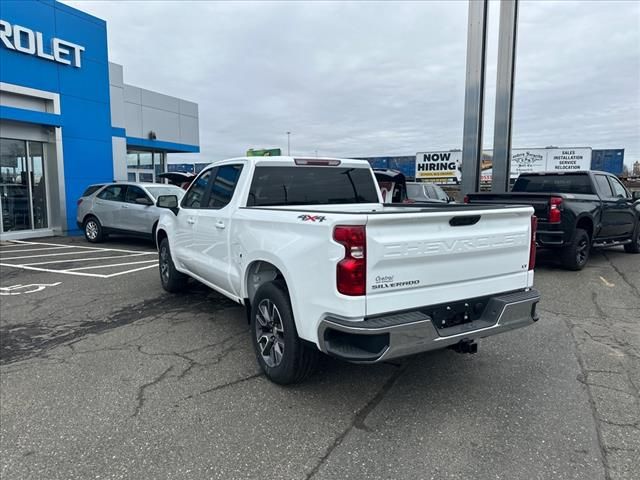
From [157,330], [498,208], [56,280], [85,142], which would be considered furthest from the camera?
[85,142]

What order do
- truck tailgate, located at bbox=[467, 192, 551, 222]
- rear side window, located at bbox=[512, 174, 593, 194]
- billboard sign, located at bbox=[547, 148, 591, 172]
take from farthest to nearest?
1. billboard sign, located at bbox=[547, 148, 591, 172]
2. rear side window, located at bbox=[512, 174, 593, 194]
3. truck tailgate, located at bbox=[467, 192, 551, 222]

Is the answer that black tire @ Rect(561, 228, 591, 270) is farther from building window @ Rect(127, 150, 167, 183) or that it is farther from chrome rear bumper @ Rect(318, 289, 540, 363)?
building window @ Rect(127, 150, 167, 183)

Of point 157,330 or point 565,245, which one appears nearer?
point 157,330

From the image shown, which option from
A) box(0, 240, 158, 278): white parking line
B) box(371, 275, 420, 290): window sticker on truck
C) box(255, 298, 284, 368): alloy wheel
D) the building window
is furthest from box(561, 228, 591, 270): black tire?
the building window

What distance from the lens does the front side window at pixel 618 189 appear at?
10156 mm

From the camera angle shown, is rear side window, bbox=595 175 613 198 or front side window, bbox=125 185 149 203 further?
front side window, bbox=125 185 149 203

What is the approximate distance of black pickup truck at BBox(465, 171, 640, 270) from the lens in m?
8.46

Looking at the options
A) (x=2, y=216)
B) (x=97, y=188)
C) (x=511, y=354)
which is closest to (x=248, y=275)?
(x=511, y=354)

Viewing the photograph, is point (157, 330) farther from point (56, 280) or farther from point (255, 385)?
point (56, 280)

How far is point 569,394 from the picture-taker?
145 inches

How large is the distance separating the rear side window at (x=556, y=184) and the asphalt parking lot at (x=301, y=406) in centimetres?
434

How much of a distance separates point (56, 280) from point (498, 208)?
24.3 ft

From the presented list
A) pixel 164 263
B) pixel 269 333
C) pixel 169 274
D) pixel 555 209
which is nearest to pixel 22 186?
pixel 164 263

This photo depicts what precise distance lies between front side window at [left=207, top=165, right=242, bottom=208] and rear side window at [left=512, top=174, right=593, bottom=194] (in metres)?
7.59
